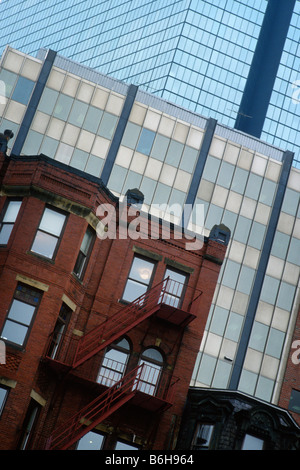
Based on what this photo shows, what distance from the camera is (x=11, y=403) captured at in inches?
1060


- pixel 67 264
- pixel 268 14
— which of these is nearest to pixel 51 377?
pixel 67 264

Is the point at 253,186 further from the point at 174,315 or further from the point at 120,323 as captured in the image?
the point at 120,323

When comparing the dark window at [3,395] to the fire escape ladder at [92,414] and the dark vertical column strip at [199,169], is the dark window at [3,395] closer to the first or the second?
the fire escape ladder at [92,414]

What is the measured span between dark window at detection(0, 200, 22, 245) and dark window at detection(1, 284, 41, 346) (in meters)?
2.33

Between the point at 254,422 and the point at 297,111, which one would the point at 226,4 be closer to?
the point at 297,111

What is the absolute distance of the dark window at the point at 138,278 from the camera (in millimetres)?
31703

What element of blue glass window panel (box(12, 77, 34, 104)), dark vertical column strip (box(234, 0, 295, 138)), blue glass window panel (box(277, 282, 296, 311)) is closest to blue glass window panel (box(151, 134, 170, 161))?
blue glass window panel (box(12, 77, 34, 104))

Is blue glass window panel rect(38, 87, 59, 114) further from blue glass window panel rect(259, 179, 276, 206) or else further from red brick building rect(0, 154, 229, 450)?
red brick building rect(0, 154, 229, 450)

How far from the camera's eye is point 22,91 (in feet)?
182

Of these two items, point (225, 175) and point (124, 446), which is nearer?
point (124, 446)

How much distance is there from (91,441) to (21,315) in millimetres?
5515

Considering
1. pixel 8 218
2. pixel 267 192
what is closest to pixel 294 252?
pixel 267 192

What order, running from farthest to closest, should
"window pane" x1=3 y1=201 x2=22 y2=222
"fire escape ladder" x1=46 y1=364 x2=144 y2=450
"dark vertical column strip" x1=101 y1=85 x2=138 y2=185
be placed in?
"dark vertical column strip" x1=101 y1=85 x2=138 y2=185
"window pane" x1=3 y1=201 x2=22 y2=222
"fire escape ladder" x1=46 y1=364 x2=144 y2=450

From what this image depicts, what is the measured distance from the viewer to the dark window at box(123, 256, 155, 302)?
31703mm
